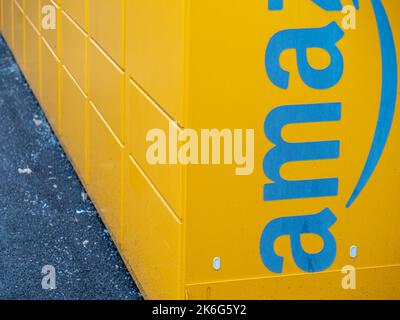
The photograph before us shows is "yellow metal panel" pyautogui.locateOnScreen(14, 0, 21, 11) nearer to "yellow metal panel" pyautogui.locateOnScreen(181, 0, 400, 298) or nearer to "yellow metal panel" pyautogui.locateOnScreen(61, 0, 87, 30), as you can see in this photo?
"yellow metal panel" pyautogui.locateOnScreen(61, 0, 87, 30)

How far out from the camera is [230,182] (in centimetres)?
359

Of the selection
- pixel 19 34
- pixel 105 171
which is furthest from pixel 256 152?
pixel 19 34

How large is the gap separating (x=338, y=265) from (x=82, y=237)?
1720 millimetres

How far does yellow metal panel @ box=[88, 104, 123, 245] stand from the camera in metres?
4.66

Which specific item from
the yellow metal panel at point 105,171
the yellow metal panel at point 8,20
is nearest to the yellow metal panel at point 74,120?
the yellow metal panel at point 105,171

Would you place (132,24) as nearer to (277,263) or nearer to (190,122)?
(190,122)

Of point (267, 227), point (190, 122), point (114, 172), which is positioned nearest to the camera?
point (190, 122)

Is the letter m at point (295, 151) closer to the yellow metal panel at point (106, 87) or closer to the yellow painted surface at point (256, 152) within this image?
the yellow painted surface at point (256, 152)

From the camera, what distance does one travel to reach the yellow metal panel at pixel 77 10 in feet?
17.1

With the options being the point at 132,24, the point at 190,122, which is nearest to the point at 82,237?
the point at 132,24

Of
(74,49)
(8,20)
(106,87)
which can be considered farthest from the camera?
(8,20)

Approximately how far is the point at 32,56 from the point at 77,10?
6.93 feet

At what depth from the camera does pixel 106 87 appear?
4.75 metres

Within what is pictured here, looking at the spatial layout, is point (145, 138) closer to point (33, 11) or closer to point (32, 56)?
point (33, 11)
